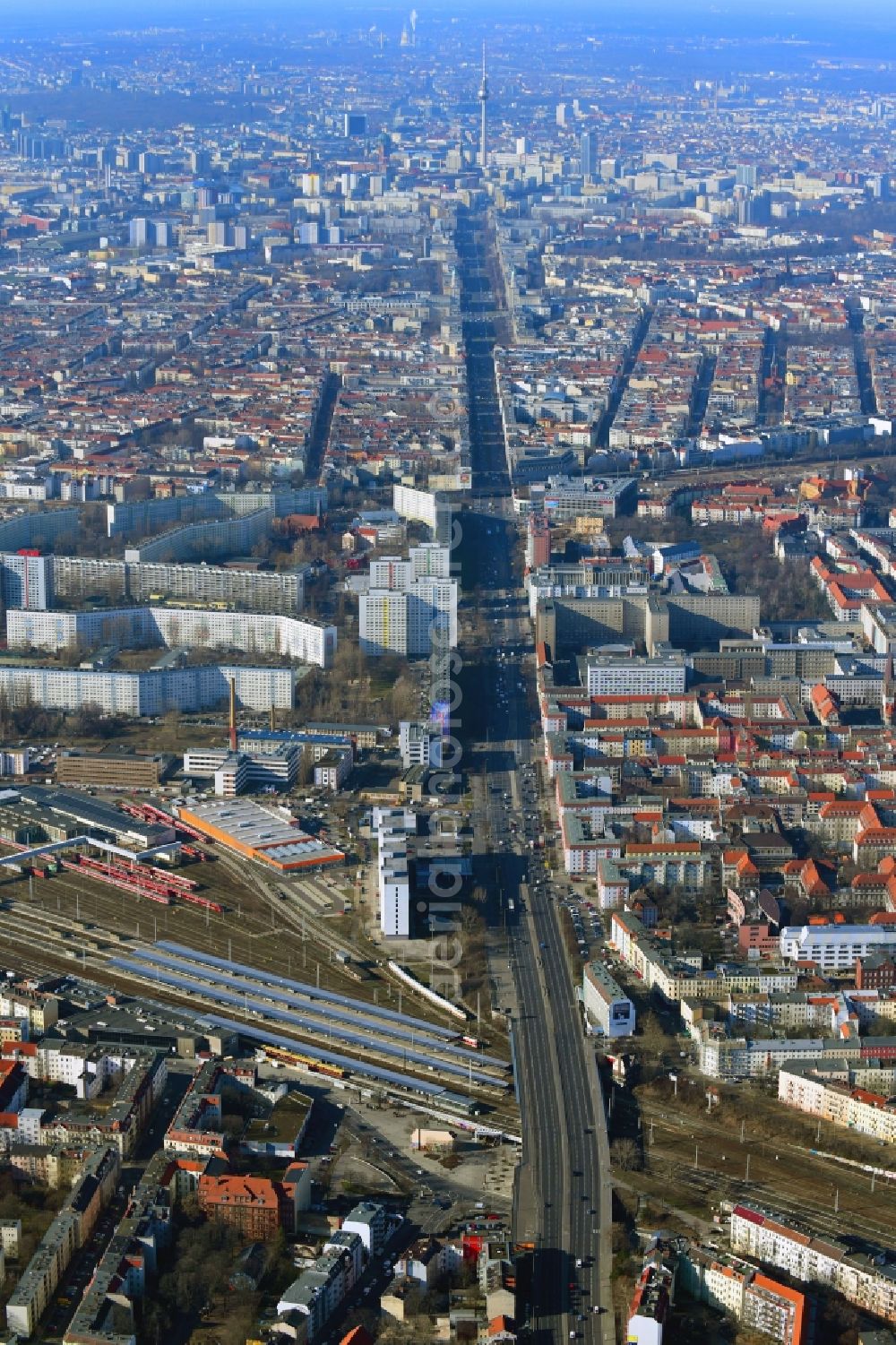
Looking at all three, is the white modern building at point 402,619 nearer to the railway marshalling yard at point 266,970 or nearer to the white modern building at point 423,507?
the white modern building at point 423,507

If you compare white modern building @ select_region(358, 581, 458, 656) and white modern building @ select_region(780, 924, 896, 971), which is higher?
white modern building @ select_region(358, 581, 458, 656)

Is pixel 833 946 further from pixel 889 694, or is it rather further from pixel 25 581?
pixel 25 581

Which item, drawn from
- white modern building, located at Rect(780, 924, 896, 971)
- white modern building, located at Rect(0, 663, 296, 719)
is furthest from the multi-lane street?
white modern building, located at Rect(0, 663, 296, 719)

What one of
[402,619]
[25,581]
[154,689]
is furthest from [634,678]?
[25,581]

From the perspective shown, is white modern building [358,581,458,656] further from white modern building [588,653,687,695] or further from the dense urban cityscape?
white modern building [588,653,687,695]

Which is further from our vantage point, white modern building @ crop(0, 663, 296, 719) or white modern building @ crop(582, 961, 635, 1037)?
white modern building @ crop(0, 663, 296, 719)

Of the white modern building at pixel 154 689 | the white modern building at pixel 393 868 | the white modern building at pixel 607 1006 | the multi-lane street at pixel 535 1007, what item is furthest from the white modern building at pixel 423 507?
the white modern building at pixel 607 1006
